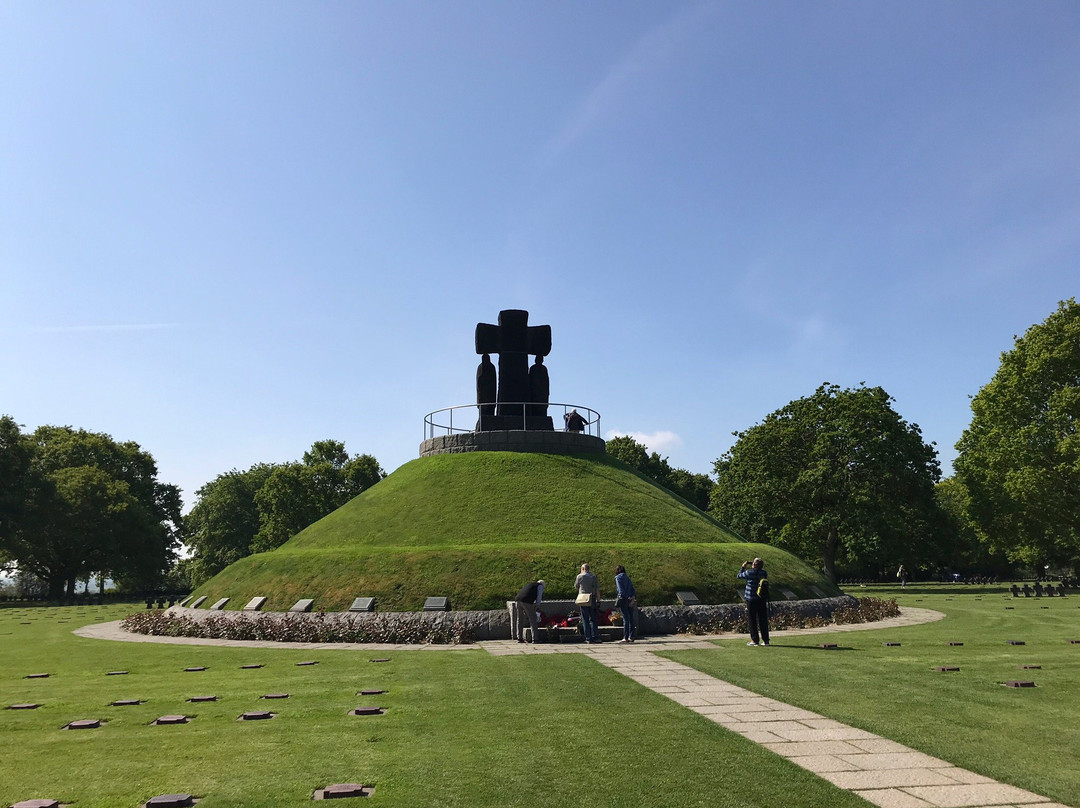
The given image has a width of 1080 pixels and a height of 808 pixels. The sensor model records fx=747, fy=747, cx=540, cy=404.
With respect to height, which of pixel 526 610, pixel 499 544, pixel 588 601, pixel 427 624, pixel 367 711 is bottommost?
pixel 367 711

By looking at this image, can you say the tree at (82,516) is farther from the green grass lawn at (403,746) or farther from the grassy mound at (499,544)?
the green grass lawn at (403,746)

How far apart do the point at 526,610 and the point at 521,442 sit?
1912cm

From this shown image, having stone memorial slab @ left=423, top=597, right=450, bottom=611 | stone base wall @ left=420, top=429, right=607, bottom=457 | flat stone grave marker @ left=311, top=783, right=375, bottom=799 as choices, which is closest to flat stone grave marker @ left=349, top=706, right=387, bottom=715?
flat stone grave marker @ left=311, top=783, right=375, bottom=799

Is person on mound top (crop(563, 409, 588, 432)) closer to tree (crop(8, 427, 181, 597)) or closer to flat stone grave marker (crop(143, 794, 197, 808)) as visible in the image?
flat stone grave marker (crop(143, 794, 197, 808))

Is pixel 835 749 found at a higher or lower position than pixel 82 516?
lower

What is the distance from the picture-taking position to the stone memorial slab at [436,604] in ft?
76.3

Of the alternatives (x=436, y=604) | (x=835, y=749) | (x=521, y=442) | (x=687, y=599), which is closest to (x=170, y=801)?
(x=835, y=749)

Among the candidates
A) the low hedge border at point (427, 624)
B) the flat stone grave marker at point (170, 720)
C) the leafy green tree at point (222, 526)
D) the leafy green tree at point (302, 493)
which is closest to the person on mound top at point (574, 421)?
the low hedge border at point (427, 624)

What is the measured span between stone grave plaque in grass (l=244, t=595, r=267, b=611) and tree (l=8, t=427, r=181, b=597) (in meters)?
42.5

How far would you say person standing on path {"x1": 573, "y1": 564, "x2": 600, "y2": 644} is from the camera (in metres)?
20.8

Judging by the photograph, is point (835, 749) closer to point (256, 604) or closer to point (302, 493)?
point (256, 604)

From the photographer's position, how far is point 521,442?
133 ft

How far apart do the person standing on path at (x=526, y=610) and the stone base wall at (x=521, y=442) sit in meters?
18.2

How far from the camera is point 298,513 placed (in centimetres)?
8038
